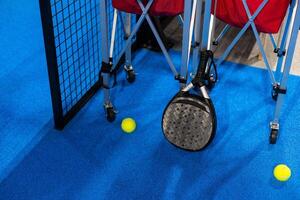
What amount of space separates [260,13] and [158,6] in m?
0.48

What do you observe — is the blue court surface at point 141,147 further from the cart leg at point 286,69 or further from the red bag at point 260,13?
the red bag at point 260,13

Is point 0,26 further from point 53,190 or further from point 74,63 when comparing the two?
point 53,190

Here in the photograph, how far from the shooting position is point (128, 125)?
214cm

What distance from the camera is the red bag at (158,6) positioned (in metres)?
1.97

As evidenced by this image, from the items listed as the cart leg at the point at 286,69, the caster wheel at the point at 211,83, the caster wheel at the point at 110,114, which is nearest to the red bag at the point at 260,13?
the cart leg at the point at 286,69

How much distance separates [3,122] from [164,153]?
2.89ft

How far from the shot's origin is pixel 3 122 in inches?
85.7

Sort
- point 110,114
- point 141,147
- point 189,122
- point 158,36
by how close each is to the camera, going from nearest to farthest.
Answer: point 189,122 < point 158,36 < point 141,147 < point 110,114

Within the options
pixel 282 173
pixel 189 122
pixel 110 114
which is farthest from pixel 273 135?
pixel 110 114

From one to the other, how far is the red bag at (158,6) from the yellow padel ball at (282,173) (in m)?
0.89

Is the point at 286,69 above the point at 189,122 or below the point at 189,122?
above

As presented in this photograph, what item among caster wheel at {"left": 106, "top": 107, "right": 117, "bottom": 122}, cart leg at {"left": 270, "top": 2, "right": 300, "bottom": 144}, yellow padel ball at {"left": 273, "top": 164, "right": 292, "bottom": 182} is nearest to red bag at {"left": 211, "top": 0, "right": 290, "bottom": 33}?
cart leg at {"left": 270, "top": 2, "right": 300, "bottom": 144}

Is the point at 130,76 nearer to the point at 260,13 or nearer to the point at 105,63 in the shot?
the point at 105,63

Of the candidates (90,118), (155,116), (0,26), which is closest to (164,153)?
(155,116)
